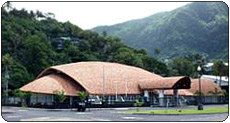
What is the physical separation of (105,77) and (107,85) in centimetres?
193

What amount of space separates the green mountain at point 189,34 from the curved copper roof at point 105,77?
4409 cm

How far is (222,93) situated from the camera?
65.1 metres

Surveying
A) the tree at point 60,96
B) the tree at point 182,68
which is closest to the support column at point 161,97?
the tree at point 60,96

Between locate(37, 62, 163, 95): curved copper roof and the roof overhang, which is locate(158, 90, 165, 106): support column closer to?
the roof overhang

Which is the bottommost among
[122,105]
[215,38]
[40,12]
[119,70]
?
[122,105]

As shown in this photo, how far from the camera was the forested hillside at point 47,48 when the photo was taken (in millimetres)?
77375

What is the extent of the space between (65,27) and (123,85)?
4943cm

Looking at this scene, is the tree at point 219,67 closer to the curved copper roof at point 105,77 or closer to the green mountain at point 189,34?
the curved copper roof at point 105,77

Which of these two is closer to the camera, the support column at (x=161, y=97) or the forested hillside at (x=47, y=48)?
the support column at (x=161, y=97)

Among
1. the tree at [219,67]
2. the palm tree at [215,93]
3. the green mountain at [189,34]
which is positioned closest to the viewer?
the palm tree at [215,93]

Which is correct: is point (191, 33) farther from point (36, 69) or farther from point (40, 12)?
point (36, 69)

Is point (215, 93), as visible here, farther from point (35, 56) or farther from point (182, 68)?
point (35, 56)

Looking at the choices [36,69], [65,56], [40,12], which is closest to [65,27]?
[40,12]

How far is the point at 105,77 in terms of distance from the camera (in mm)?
58469
